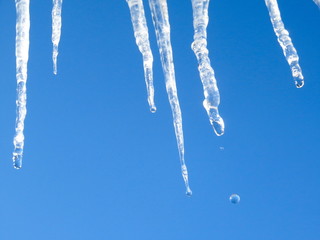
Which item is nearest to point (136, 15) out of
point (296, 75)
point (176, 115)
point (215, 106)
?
point (176, 115)

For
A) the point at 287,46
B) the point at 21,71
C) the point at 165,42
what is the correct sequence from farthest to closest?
the point at 21,71 → the point at 165,42 → the point at 287,46

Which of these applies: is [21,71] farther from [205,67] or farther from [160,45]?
[205,67]

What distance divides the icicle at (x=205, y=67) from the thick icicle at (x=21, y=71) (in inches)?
28.9

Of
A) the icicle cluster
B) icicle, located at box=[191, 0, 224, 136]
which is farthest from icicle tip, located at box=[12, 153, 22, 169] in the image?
icicle, located at box=[191, 0, 224, 136]

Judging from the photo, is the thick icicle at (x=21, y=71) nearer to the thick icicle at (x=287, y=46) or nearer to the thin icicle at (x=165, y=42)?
the thin icicle at (x=165, y=42)

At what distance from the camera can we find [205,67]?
1696 millimetres

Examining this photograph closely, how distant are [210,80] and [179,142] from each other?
0.32 m

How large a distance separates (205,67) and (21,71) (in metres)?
0.79

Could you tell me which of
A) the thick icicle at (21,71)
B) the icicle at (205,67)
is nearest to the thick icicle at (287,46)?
the icicle at (205,67)

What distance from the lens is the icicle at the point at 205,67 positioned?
5.13ft

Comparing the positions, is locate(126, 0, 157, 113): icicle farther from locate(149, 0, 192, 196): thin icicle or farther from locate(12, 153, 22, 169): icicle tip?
locate(12, 153, 22, 169): icicle tip

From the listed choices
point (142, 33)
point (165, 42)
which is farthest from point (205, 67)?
Result: point (142, 33)

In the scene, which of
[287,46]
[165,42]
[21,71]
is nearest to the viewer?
[287,46]

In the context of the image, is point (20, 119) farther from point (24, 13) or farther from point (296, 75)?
point (296, 75)
